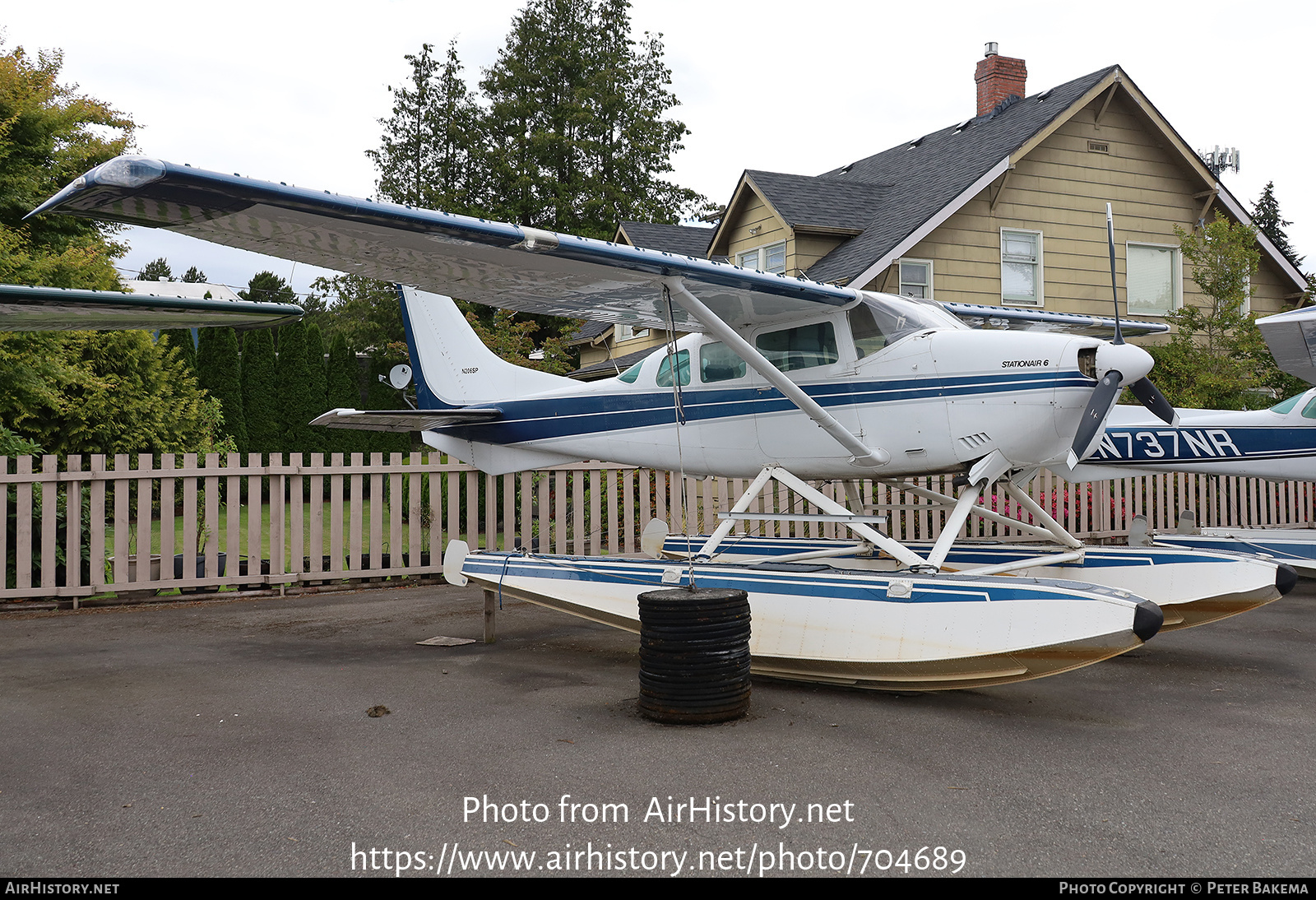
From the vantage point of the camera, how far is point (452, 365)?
30.2ft

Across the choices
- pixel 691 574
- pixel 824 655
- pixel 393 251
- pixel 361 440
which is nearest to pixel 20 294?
pixel 393 251

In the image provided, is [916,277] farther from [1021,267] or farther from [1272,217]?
[1272,217]

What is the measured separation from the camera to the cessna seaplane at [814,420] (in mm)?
4930

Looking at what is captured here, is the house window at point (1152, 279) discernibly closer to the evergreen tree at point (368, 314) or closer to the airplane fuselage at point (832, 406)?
the airplane fuselage at point (832, 406)

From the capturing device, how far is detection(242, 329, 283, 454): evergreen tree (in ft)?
70.7

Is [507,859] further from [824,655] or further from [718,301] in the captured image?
[718,301]

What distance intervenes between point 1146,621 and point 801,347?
305 cm

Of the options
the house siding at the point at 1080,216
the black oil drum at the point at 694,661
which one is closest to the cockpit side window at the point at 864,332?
the black oil drum at the point at 694,661

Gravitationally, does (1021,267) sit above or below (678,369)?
above

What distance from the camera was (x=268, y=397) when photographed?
21734 millimetres

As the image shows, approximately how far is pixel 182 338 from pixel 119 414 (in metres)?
10.7

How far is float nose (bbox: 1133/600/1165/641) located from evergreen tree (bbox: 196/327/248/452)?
20.5 m

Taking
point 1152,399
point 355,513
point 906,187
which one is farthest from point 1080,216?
point 355,513

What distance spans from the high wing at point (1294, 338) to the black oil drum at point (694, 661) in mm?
6887
